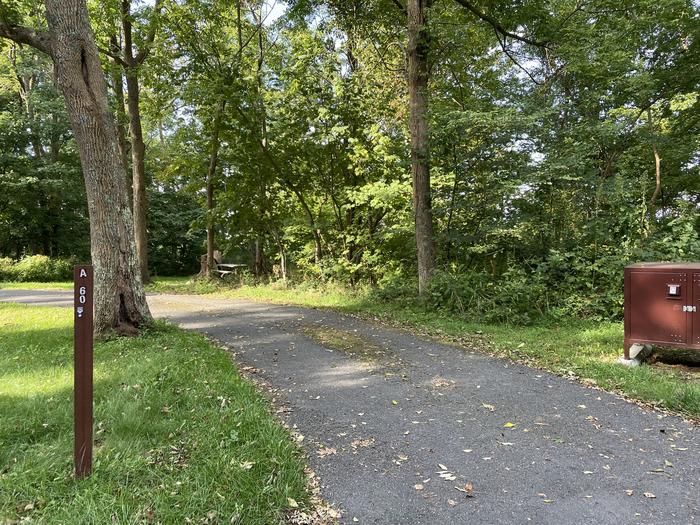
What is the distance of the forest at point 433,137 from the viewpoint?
9.21 metres

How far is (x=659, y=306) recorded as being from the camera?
227 inches

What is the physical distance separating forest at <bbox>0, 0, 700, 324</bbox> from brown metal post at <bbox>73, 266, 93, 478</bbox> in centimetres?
711

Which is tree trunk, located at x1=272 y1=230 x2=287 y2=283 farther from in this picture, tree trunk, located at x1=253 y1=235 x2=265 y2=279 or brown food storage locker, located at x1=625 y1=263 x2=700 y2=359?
brown food storage locker, located at x1=625 y1=263 x2=700 y2=359

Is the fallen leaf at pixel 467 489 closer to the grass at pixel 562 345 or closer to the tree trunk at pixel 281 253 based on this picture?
the grass at pixel 562 345

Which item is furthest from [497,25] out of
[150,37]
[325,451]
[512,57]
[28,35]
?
[150,37]

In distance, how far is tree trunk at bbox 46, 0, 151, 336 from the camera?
659 cm

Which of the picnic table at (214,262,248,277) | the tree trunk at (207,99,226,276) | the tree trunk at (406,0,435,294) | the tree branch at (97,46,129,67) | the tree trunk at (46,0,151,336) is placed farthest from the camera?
the picnic table at (214,262,248,277)

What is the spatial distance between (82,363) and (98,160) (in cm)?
506

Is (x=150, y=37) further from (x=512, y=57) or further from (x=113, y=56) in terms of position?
(x=512, y=57)

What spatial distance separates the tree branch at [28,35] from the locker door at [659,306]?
8.94 m

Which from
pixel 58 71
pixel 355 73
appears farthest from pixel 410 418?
pixel 355 73

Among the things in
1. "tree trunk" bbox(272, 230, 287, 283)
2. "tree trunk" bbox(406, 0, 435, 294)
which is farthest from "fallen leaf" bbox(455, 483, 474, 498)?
"tree trunk" bbox(272, 230, 287, 283)

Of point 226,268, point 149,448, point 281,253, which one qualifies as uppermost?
point 281,253

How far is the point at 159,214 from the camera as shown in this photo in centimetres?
2850
